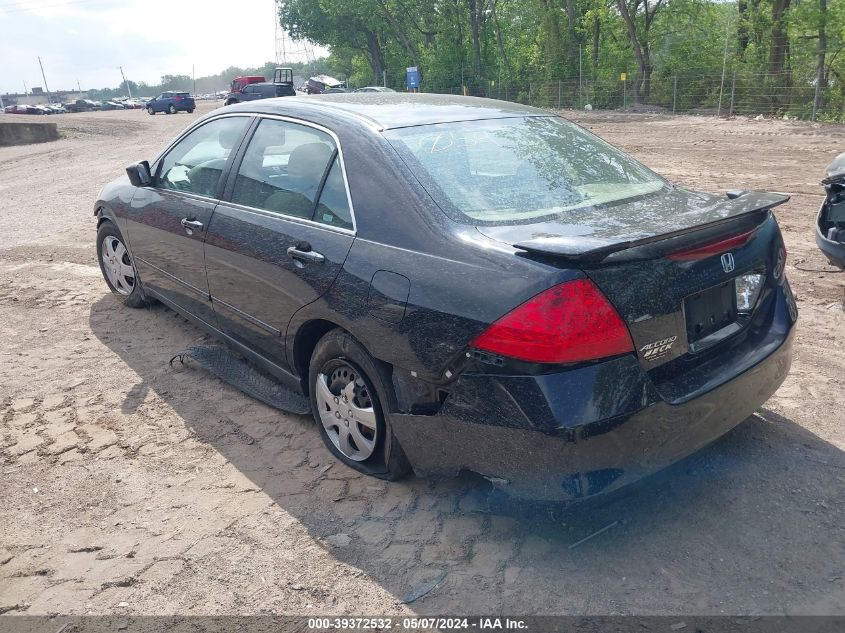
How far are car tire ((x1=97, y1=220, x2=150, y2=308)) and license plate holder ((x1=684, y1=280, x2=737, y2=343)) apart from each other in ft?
14.1

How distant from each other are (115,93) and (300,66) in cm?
5966

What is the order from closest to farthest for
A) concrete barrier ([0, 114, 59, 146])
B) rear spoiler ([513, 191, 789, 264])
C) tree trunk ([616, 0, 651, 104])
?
rear spoiler ([513, 191, 789, 264]), concrete barrier ([0, 114, 59, 146]), tree trunk ([616, 0, 651, 104])

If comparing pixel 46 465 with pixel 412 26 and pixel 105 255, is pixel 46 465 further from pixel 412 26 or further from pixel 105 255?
pixel 412 26

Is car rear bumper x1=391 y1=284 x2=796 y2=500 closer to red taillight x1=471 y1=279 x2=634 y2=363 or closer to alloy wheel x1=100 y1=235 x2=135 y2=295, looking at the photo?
red taillight x1=471 y1=279 x2=634 y2=363

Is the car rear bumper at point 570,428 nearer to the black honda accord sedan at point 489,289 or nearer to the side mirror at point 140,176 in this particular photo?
the black honda accord sedan at point 489,289

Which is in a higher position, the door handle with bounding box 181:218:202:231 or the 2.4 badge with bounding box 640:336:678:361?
the door handle with bounding box 181:218:202:231

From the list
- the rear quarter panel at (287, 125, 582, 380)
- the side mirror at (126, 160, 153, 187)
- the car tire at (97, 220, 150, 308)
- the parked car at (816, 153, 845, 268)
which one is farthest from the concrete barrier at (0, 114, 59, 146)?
the parked car at (816, 153, 845, 268)

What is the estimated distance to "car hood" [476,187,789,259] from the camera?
2.55 meters

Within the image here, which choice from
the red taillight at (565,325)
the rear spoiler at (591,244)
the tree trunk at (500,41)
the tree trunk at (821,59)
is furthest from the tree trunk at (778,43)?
the red taillight at (565,325)

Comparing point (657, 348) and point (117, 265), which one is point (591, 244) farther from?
point (117, 265)

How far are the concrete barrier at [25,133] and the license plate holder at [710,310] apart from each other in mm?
29571

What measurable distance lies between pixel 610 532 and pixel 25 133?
3012cm

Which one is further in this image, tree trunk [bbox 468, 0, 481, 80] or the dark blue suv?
the dark blue suv

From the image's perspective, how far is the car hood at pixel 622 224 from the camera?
8.38 feet
